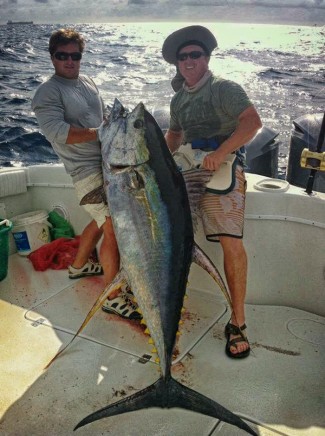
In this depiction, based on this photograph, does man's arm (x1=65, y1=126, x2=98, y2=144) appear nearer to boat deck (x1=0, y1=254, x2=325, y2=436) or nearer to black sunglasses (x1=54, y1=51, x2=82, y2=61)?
black sunglasses (x1=54, y1=51, x2=82, y2=61)

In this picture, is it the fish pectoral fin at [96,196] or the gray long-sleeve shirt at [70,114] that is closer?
the fish pectoral fin at [96,196]

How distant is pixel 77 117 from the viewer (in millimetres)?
3244

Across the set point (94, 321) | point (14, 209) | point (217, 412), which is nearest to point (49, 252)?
point (14, 209)

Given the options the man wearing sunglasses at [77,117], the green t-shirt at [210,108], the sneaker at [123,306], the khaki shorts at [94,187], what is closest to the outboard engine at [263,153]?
the green t-shirt at [210,108]

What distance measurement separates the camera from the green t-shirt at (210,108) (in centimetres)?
286

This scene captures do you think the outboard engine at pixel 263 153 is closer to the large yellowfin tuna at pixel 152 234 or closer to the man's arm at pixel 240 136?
the man's arm at pixel 240 136

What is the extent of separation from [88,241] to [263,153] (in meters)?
2.77

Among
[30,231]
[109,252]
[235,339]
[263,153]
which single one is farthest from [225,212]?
[263,153]

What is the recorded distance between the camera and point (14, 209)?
4.43 metres

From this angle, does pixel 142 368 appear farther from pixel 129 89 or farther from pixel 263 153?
pixel 129 89

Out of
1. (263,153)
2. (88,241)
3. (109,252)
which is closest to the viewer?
(109,252)

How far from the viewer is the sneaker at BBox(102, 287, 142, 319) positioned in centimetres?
330

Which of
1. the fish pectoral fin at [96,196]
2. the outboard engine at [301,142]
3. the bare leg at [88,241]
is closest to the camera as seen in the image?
the fish pectoral fin at [96,196]

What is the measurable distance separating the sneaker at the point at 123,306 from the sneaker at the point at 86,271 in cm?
58
